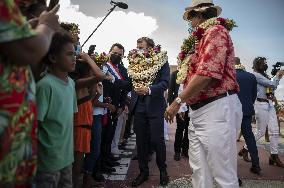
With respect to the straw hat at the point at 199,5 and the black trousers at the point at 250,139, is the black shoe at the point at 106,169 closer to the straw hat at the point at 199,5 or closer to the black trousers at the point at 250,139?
the black trousers at the point at 250,139

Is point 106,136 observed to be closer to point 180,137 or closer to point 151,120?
point 151,120

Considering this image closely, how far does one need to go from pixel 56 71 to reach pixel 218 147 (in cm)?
167

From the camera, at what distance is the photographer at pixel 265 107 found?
7.64 metres

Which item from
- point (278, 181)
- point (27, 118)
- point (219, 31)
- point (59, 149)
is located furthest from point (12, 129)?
point (278, 181)

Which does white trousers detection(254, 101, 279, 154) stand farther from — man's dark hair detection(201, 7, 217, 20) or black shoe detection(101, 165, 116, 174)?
man's dark hair detection(201, 7, 217, 20)

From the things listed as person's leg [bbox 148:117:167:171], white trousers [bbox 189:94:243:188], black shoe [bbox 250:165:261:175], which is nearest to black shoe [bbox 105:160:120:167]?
person's leg [bbox 148:117:167:171]

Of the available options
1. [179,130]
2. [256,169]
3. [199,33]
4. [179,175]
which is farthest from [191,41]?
[179,130]

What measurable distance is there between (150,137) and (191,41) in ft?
8.30

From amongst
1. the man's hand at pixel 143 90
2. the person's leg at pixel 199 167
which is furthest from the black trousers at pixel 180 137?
the person's leg at pixel 199 167

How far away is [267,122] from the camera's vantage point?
777 cm

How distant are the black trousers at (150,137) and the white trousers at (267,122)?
3.03 metres

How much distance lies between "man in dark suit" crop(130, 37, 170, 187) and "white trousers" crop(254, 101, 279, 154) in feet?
9.73

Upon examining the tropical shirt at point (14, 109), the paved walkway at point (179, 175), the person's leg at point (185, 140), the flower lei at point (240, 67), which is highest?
the flower lei at point (240, 67)

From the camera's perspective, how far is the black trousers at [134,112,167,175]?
571 cm
